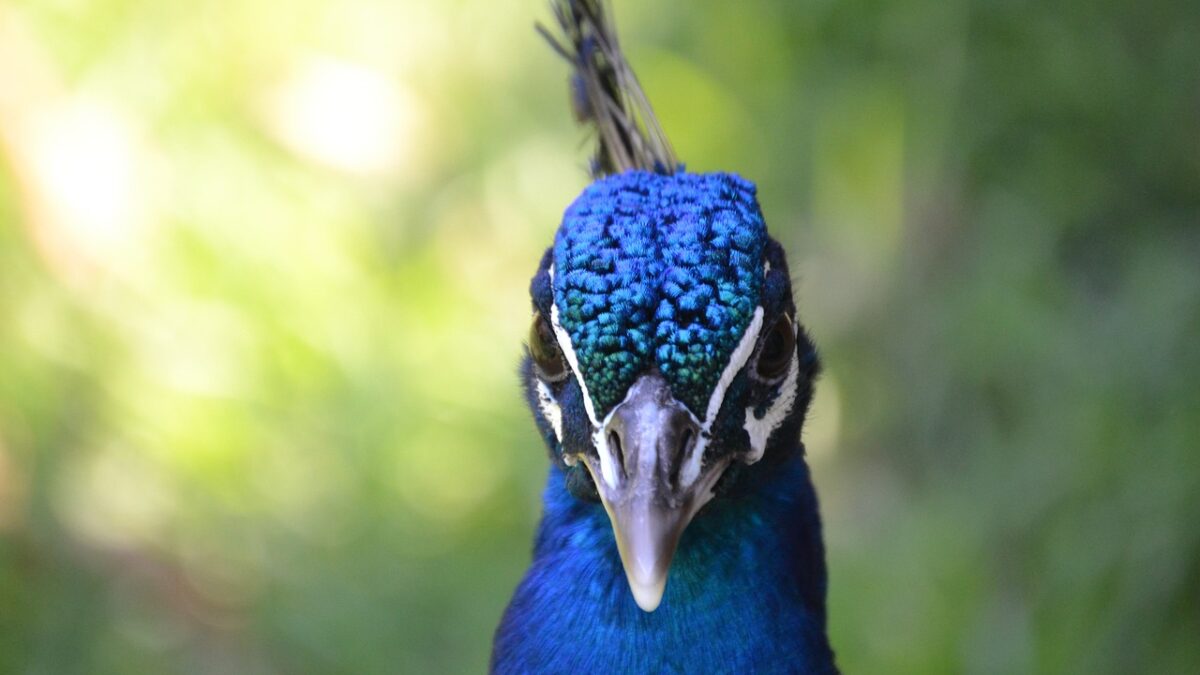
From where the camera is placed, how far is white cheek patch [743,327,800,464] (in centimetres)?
Answer: 121

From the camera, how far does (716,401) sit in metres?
1.13

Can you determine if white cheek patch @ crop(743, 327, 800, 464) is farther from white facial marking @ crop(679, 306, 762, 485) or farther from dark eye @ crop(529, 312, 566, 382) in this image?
dark eye @ crop(529, 312, 566, 382)

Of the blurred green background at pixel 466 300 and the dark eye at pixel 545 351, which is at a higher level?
the blurred green background at pixel 466 300

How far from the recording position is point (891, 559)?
240cm

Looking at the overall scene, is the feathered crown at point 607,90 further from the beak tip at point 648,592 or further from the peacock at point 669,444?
the beak tip at point 648,592

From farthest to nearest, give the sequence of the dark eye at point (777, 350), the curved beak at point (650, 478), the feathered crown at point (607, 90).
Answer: the feathered crown at point (607, 90)
the dark eye at point (777, 350)
the curved beak at point (650, 478)

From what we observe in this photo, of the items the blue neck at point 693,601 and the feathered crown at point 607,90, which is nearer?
the blue neck at point 693,601

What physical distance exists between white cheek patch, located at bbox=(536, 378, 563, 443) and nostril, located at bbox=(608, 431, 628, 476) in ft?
0.36

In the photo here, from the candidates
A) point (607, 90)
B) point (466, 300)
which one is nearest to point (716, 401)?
point (607, 90)

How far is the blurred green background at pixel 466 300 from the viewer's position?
2.41m

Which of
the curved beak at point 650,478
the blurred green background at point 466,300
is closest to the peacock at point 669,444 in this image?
the curved beak at point 650,478

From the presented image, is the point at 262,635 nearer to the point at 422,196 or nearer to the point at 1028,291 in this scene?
the point at 422,196

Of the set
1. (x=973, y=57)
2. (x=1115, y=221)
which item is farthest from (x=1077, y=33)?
(x=1115, y=221)

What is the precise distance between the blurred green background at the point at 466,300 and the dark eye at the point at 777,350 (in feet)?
3.70
